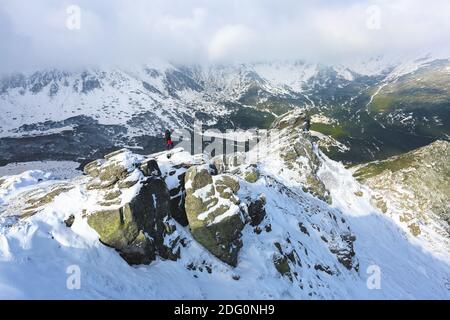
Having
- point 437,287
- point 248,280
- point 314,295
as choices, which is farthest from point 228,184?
point 437,287

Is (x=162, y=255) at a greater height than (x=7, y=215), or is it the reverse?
(x=7, y=215)

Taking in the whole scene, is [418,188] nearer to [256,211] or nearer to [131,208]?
[256,211]

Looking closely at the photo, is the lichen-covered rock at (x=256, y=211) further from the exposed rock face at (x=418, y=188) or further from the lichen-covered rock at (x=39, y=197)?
the exposed rock face at (x=418, y=188)

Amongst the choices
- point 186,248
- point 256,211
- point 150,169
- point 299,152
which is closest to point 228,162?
point 299,152

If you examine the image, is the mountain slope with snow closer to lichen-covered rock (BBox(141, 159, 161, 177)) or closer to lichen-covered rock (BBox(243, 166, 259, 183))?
lichen-covered rock (BBox(141, 159, 161, 177))

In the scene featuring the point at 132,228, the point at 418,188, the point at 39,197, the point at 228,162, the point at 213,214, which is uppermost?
the point at 39,197
